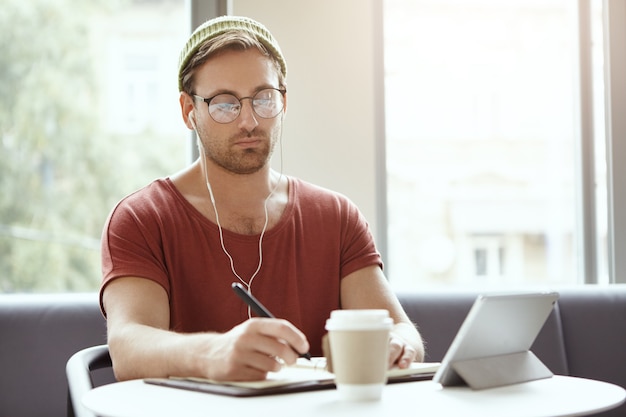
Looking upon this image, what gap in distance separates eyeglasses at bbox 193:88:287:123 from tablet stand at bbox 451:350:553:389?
90 centimetres

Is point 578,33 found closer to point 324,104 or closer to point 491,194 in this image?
point 491,194

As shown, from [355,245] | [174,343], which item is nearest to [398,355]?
[174,343]

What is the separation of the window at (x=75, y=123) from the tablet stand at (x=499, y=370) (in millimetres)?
2258

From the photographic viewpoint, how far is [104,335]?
8.32 feet

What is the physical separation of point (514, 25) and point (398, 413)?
288 cm

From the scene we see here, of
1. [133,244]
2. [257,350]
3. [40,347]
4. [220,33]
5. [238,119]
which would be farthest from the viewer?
[40,347]

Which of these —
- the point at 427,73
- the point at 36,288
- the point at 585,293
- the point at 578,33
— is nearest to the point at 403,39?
the point at 427,73

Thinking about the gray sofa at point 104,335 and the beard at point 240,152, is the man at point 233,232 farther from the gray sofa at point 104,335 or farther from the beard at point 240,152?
the gray sofa at point 104,335

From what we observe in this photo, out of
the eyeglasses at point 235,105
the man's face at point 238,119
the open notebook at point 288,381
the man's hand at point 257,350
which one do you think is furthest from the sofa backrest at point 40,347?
the man's hand at point 257,350

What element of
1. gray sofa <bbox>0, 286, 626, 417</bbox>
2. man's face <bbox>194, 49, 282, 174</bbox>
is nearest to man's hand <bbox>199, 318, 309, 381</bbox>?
man's face <bbox>194, 49, 282, 174</bbox>

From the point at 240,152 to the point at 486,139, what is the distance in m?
1.85

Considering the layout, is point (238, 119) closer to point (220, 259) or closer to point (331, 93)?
point (220, 259)

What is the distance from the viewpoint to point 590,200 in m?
3.52

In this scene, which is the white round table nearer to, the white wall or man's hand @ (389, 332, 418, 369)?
man's hand @ (389, 332, 418, 369)
